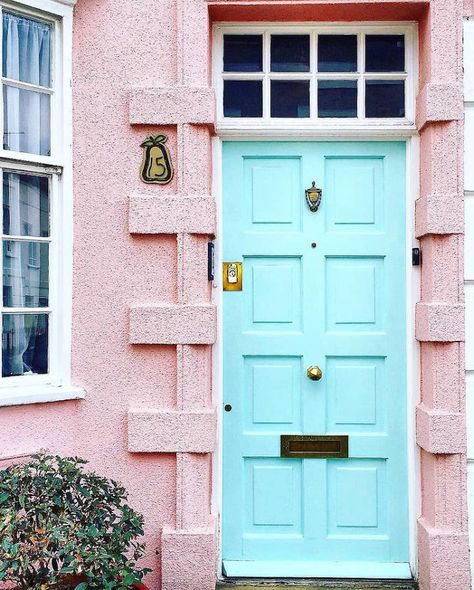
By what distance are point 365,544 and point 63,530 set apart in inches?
83.5

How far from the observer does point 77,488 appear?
12.2ft

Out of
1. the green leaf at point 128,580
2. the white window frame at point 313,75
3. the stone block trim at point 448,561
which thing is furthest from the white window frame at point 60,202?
A: the stone block trim at point 448,561

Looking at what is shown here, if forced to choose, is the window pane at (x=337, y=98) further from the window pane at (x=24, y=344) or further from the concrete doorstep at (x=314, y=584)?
the concrete doorstep at (x=314, y=584)

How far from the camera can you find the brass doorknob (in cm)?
462

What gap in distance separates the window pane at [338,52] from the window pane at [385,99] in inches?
7.5

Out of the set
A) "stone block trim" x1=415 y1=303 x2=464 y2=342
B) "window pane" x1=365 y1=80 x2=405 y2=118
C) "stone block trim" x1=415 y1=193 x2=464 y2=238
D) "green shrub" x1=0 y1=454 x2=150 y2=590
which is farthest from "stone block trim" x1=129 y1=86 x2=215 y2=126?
"green shrub" x1=0 y1=454 x2=150 y2=590

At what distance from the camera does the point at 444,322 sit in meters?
4.33

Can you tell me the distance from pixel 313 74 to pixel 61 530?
128 inches

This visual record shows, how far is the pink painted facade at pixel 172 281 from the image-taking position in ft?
14.2

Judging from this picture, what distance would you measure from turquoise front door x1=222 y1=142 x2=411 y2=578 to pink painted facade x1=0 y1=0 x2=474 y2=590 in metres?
0.24

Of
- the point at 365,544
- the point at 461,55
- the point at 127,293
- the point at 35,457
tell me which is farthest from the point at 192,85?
the point at 365,544

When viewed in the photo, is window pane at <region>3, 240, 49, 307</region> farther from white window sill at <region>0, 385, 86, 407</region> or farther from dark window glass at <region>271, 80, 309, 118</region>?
dark window glass at <region>271, 80, 309, 118</region>

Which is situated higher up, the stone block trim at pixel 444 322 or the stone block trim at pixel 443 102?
the stone block trim at pixel 443 102

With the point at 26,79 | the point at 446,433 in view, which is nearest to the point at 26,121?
the point at 26,79
